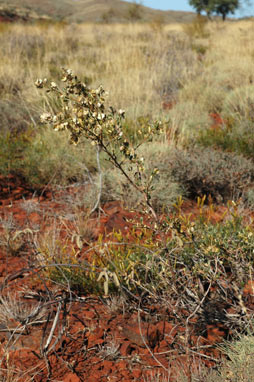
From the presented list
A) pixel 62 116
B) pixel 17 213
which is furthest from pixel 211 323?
pixel 17 213

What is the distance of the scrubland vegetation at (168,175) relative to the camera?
1998mm

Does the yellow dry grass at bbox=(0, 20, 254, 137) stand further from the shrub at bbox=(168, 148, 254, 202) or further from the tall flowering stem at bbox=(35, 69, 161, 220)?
the tall flowering stem at bbox=(35, 69, 161, 220)

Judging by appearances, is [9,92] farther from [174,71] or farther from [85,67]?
[174,71]

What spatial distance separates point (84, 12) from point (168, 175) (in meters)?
85.5

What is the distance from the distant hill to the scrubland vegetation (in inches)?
474

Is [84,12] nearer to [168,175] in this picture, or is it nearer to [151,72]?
[151,72]

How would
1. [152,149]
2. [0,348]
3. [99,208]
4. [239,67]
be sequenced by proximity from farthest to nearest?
[239,67], [152,149], [99,208], [0,348]

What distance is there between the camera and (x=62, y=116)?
1590 mm

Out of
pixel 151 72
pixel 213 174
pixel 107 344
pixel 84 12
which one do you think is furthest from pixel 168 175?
pixel 84 12

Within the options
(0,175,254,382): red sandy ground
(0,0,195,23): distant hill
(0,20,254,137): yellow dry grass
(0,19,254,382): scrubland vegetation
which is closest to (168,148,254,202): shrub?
(0,19,254,382): scrubland vegetation

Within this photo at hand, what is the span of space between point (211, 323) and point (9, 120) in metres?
4.84

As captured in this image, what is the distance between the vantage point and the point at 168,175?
3852 mm

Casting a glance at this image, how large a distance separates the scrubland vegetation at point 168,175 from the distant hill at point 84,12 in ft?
39.5

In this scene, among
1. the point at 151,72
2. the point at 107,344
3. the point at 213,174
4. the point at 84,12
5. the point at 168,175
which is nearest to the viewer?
the point at 107,344
